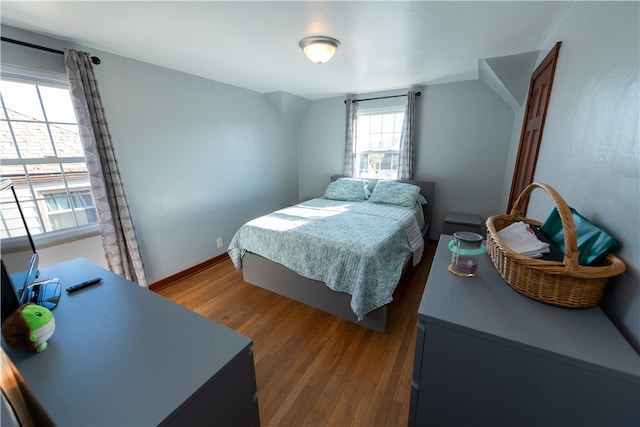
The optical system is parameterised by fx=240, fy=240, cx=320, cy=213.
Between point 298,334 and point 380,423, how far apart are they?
797mm

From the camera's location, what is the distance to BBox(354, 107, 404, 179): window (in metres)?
3.52

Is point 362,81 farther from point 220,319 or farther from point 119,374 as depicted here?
point 119,374

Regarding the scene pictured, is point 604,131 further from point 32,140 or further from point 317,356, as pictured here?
point 32,140

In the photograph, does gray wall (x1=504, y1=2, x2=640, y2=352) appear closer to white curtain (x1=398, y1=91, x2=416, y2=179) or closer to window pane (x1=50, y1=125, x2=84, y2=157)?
white curtain (x1=398, y1=91, x2=416, y2=179)

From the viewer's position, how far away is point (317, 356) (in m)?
1.68

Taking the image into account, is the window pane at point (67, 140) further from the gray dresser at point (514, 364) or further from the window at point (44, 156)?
the gray dresser at point (514, 364)

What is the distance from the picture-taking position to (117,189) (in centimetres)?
203

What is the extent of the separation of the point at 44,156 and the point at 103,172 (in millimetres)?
358

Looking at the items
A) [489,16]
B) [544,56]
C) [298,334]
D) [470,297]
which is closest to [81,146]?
[298,334]

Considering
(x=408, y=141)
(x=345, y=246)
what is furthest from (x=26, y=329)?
(x=408, y=141)

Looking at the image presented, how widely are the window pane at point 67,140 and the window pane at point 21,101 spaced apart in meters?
0.12

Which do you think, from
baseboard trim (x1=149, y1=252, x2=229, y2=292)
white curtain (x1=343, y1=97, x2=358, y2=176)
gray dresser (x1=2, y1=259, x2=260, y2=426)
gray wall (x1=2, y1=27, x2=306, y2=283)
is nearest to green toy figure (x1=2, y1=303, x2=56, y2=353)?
gray dresser (x1=2, y1=259, x2=260, y2=426)

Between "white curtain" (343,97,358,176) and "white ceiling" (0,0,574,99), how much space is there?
108 cm

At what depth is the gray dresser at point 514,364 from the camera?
609mm
